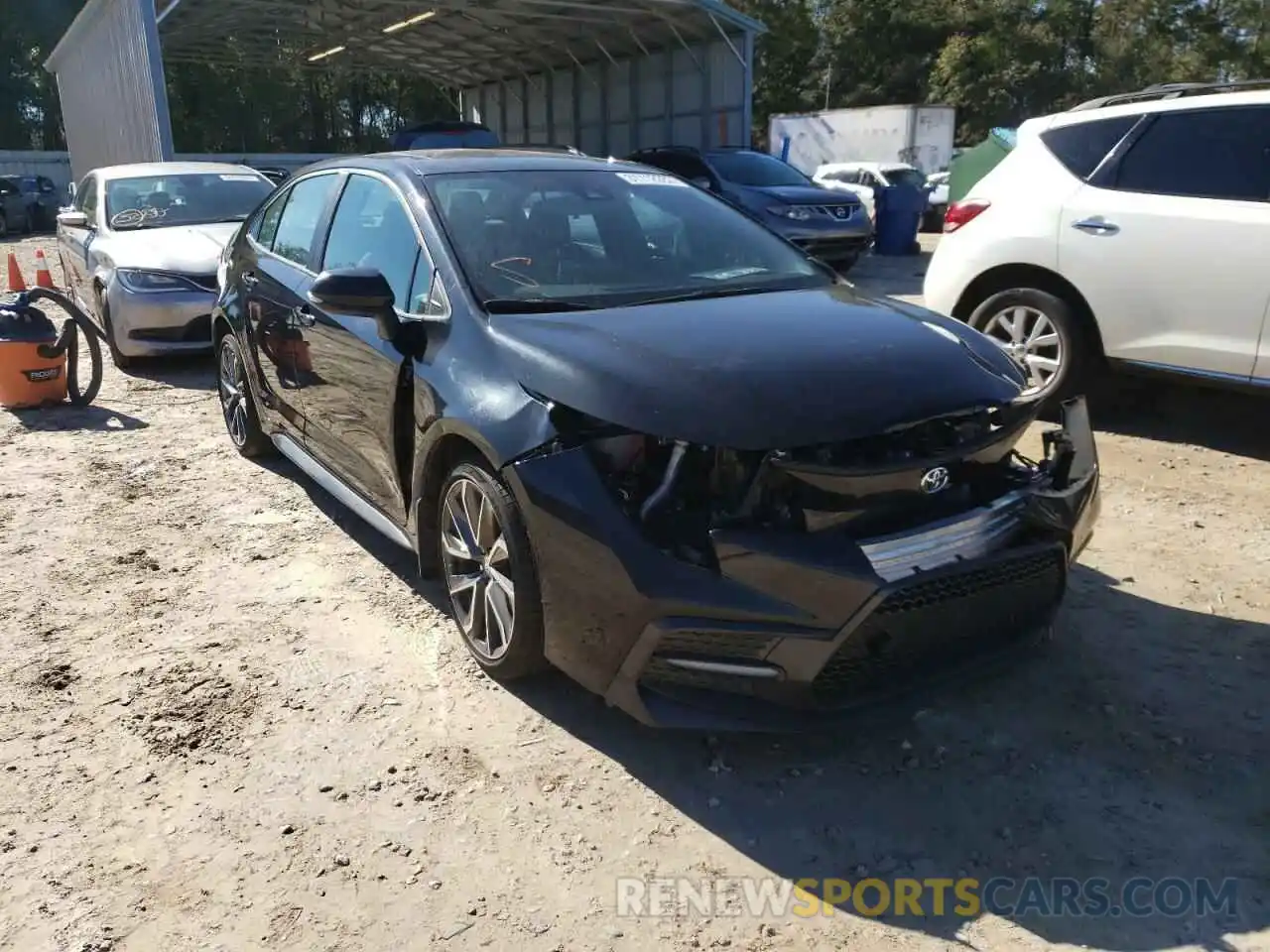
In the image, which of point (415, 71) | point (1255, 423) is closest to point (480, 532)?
point (1255, 423)

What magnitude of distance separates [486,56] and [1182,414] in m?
20.3

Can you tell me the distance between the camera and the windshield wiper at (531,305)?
10.6ft

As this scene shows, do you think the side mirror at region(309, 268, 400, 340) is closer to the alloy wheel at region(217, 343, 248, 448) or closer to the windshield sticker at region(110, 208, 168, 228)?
the alloy wheel at region(217, 343, 248, 448)

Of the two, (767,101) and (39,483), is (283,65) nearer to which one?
(39,483)

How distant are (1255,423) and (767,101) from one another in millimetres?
43583

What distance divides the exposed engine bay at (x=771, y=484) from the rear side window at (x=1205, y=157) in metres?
3.22

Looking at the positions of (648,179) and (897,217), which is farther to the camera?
(897,217)

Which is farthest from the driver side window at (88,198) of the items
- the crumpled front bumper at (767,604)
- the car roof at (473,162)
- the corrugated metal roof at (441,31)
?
the crumpled front bumper at (767,604)

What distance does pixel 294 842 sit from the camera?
2621mm

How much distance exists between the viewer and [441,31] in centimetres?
2061

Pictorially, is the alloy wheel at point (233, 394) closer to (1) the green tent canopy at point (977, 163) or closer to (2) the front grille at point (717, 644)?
(2) the front grille at point (717, 644)

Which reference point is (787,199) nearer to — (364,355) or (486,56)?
(364,355)

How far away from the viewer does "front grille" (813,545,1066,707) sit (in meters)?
2.56

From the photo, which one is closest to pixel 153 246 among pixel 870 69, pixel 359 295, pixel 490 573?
pixel 359 295
